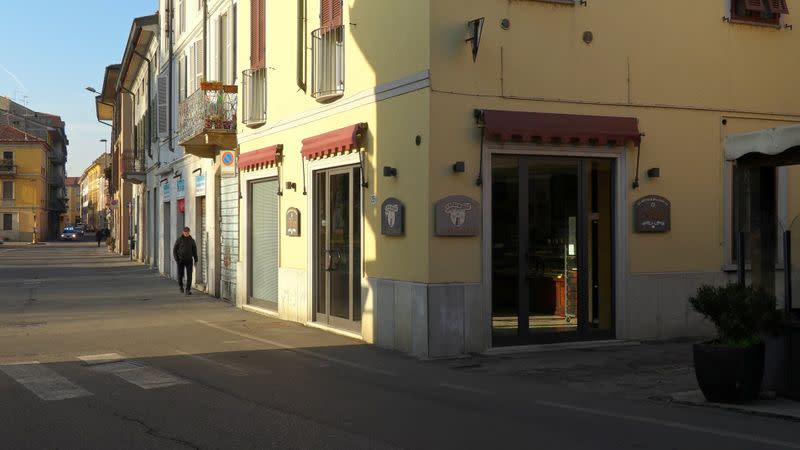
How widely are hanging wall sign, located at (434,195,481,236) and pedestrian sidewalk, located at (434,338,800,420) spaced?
1626 mm

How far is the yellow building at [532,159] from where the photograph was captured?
11.4 meters

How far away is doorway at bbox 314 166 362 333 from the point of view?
44.5 ft

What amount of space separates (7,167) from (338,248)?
86.8 m

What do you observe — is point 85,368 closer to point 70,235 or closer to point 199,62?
point 199,62

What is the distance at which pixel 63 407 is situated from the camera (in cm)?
812

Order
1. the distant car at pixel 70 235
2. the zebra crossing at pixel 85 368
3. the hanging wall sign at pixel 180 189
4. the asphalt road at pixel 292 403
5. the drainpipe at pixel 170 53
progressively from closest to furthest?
the asphalt road at pixel 292 403 → the zebra crossing at pixel 85 368 → the hanging wall sign at pixel 180 189 → the drainpipe at pixel 170 53 → the distant car at pixel 70 235

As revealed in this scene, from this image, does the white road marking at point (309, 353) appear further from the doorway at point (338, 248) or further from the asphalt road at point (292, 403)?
the doorway at point (338, 248)

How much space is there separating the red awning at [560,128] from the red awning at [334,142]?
2.19m

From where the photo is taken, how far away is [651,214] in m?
12.6

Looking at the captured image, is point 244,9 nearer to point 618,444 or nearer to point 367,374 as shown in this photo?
point 367,374

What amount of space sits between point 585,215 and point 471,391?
423cm

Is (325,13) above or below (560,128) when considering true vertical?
above

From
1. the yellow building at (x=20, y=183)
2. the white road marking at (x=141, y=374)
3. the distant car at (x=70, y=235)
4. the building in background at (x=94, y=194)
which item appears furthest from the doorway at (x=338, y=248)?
the building in background at (x=94, y=194)

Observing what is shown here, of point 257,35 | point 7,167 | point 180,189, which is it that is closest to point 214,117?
point 257,35
